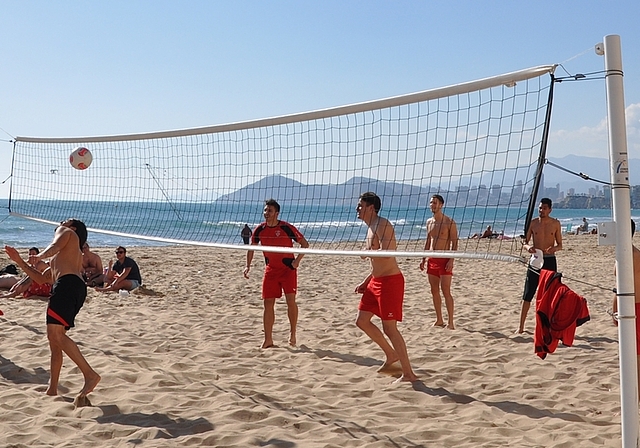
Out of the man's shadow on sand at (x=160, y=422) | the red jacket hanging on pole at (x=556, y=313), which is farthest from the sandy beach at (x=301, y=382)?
the red jacket hanging on pole at (x=556, y=313)

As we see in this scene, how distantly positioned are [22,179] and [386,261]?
6.38 m

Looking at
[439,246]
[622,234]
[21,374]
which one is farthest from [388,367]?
[21,374]

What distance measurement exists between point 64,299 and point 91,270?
253 inches

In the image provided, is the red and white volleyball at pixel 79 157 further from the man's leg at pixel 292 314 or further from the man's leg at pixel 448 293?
the man's leg at pixel 448 293

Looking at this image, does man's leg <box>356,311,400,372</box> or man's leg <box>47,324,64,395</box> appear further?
man's leg <box>356,311,400,372</box>

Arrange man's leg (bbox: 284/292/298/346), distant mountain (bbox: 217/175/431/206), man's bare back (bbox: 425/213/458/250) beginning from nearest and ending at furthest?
distant mountain (bbox: 217/175/431/206), man's leg (bbox: 284/292/298/346), man's bare back (bbox: 425/213/458/250)

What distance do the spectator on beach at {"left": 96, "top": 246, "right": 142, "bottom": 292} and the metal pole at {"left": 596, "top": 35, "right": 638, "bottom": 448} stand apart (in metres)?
8.21

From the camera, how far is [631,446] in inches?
141

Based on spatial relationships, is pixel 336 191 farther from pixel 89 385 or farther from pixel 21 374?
pixel 89 385

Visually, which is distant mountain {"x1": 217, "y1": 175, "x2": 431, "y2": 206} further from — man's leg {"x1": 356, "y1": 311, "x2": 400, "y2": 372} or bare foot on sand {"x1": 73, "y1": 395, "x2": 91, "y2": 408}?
bare foot on sand {"x1": 73, "y1": 395, "x2": 91, "y2": 408}

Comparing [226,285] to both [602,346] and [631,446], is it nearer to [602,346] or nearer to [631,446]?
[602,346]

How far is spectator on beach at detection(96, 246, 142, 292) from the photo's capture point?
415 inches

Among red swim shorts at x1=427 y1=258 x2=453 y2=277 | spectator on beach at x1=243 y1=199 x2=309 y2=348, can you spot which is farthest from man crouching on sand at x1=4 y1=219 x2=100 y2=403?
red swim shorts at x1=427 y1=258 x2=453 y2=277

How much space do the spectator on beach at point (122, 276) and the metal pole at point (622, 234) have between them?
8.21 meters
